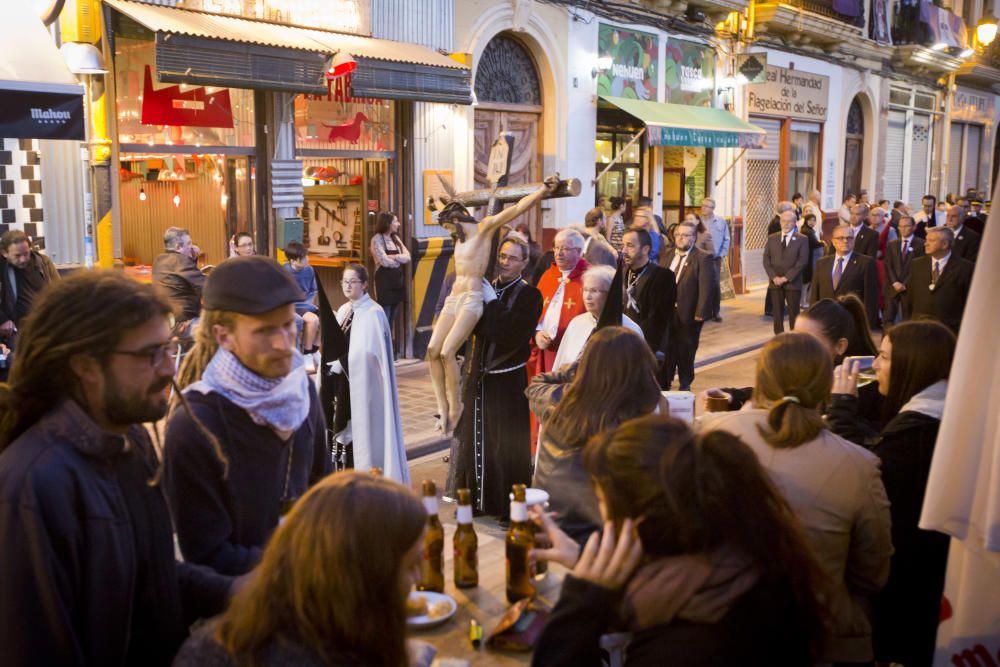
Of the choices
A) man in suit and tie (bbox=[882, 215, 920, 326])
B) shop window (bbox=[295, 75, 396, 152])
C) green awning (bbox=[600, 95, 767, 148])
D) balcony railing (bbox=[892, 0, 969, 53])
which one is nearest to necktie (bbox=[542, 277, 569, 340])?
shop window (bbox=[295, 75, 396, 152])

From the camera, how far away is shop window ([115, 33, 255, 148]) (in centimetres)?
915

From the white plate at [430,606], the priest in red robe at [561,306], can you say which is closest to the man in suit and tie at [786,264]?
the priest in red robe at [561,306]

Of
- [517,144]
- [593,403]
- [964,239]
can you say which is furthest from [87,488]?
[517,144]

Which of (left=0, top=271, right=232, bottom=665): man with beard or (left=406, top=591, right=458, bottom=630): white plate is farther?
(left=406, top=591, right=458, bottom=630): white plate

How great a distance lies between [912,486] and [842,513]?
74 cm

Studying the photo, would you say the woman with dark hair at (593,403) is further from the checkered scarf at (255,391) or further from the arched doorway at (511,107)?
the arched doorway at (511,107)

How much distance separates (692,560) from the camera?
6.63 feet

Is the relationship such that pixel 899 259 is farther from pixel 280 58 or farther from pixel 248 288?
pixel 248 288

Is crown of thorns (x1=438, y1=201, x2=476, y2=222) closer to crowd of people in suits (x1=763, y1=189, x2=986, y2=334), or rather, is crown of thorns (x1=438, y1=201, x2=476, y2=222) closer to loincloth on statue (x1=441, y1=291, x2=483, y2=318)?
loincloth on statue (x1=441, y1=291, x2=483, y2=318)

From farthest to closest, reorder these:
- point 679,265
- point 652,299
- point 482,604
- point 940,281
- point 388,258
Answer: point 388,258 < point 679,265 < point 940,281 < point 652,299 < point 482,604

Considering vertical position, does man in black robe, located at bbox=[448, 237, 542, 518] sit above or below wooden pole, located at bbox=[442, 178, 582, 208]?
below

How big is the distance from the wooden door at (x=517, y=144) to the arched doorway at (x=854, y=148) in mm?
12718

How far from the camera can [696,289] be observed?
10023 mm

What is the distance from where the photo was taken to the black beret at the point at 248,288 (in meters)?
2.78
